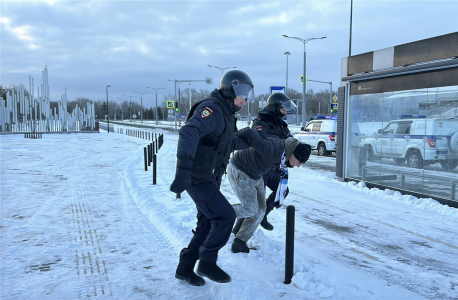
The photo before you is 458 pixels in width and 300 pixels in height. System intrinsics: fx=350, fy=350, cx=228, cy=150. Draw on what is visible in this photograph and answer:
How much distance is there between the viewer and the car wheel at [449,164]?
7761 millimetres

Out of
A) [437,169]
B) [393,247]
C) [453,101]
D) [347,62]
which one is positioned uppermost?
[347,62]

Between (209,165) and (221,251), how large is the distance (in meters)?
1.74

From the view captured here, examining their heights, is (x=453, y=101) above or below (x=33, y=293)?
above

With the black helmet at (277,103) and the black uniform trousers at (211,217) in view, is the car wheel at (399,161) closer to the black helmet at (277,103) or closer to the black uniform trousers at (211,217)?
the black helmet at (277,103)

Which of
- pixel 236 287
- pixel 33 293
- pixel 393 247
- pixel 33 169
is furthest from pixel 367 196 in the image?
pixel 33 169

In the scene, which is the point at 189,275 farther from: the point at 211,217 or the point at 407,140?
the point at 407,140

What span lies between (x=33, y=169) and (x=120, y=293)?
1065 cm

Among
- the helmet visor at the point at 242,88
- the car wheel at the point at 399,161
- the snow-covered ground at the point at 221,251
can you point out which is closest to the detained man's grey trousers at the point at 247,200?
the snow-covered ground at the point at 221,251

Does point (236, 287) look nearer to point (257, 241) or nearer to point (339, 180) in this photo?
point (257, 241)

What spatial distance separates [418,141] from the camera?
8555 mm

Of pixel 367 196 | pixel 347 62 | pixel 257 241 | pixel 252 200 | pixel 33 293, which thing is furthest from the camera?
pixel 347 62

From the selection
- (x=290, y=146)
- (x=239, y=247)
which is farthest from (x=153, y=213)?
(x=290, y=146)

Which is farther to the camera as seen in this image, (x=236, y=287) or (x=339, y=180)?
(x=339, y=180)

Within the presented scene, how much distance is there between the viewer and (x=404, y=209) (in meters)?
7.39
